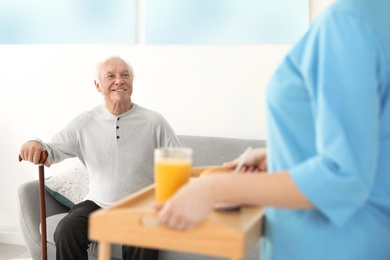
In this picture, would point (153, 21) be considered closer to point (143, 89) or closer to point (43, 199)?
point (143, 89)

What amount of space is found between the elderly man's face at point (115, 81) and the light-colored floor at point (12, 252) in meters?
1.30

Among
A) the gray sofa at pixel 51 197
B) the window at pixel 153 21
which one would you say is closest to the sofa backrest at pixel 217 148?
the gray sofa at pixel 51 197

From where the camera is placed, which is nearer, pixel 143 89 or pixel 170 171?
pixel 170 171

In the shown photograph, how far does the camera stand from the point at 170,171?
1.19 m

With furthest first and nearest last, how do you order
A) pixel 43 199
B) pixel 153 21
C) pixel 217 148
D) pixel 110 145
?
pixel 153 21 → pixel 217 148 → pixel 110 145 → pixel 43 199

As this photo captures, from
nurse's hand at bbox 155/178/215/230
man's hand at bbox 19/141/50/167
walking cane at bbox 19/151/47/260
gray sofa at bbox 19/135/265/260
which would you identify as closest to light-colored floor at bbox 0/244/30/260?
gray sofa at bbox 19/135/265/260

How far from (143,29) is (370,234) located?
2.52 metres

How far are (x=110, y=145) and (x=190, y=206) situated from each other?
6.02 feet

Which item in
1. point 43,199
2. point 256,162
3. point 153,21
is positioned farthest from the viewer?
point 153,21

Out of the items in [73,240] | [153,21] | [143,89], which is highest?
[153,21]

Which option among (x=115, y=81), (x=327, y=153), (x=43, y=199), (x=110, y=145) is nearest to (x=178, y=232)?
(x=327, y=153)

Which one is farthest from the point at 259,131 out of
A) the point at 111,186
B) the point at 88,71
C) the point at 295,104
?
the point at 295,104

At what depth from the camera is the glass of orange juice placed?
46.8 inches

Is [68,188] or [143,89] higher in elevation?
[143,89]
